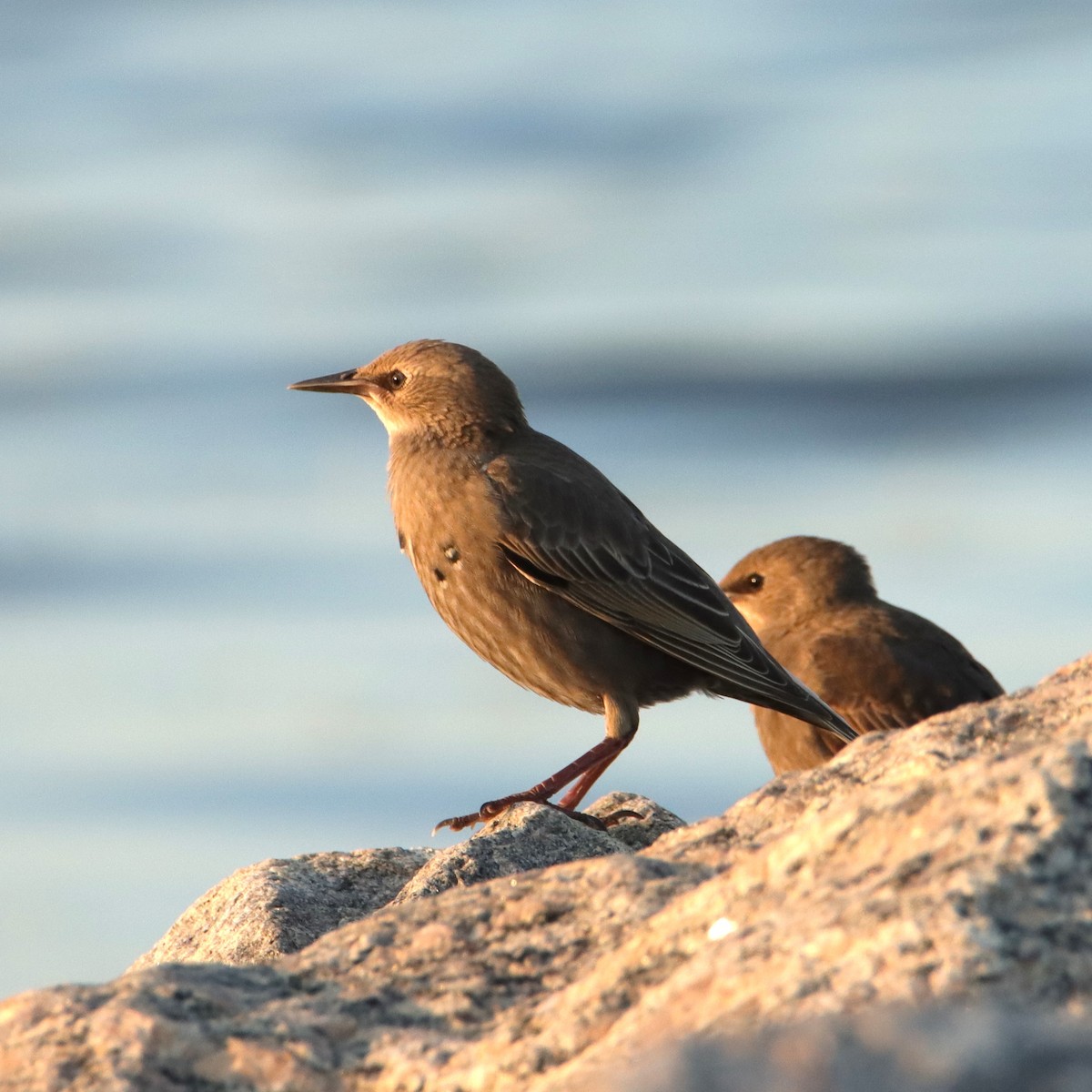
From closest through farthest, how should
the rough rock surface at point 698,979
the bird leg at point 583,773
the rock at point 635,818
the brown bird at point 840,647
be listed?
the rough rock surface at point 698,979
the rock at point 635,818
the bird leg at point 583,773
the brown bird at point 840,647

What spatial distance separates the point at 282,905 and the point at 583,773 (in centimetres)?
264

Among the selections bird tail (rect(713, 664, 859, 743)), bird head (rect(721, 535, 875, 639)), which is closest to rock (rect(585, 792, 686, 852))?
bird tail (rect(713, 664, 859, 743))

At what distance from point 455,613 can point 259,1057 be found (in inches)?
201

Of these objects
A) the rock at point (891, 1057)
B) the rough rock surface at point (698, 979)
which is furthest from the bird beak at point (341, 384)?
the rock at point (891, 1057)

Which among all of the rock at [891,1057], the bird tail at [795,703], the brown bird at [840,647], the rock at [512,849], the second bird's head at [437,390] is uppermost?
the second bird's head at [437,390]

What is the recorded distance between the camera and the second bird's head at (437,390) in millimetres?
7715

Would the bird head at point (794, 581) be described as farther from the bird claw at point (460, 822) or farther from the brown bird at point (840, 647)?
the bird claw at point (460, 822)

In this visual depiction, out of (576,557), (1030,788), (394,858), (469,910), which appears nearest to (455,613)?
(576,557)

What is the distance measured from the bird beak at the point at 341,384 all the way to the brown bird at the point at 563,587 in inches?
20.8

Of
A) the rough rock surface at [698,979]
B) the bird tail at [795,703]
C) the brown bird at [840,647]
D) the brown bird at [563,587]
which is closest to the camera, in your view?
the rough rock surface at [698,979]

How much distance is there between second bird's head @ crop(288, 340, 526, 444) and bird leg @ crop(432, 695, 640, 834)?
1.33 metres

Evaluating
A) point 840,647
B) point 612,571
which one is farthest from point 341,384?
point 840,647

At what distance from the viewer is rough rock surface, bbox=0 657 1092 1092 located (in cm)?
164

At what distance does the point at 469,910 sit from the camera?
2535mm
